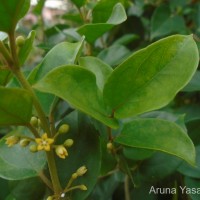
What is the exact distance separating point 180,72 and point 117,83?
99 mm

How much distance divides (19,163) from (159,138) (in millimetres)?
272

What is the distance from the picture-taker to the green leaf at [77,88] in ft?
1.66

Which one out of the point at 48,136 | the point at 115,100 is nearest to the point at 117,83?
the point at 115,100

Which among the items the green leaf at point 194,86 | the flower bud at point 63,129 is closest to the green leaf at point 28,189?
the flower bud at point 63,129

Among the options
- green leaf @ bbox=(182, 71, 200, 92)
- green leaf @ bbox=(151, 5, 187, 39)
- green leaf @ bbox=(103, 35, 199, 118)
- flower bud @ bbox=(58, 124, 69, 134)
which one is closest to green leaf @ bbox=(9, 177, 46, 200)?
flower bud @ bbox=(58, 124, 69, 134)

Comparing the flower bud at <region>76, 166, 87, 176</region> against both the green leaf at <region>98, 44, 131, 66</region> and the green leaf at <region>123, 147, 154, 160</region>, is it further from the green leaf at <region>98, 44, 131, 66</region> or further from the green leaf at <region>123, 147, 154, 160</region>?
the green leaf at <region>98, 44, 131, 66</region>

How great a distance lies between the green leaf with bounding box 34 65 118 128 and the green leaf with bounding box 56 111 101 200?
10cm

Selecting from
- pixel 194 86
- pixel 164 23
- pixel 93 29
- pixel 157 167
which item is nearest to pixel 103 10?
pixel 93 29

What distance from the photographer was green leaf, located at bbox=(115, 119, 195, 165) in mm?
577

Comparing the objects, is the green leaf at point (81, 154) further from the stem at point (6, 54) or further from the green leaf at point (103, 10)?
the green leaf at point (103, 10)

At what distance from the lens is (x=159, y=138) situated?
0.61 metres

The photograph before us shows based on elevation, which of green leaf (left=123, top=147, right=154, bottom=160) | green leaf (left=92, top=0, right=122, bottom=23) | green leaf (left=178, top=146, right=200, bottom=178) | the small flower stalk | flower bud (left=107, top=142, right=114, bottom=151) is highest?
green leaf (left=92, top=0, right=122, bottom=23)

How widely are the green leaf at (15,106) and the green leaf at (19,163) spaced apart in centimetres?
13

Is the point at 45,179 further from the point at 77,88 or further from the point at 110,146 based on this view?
the point at 77,88
